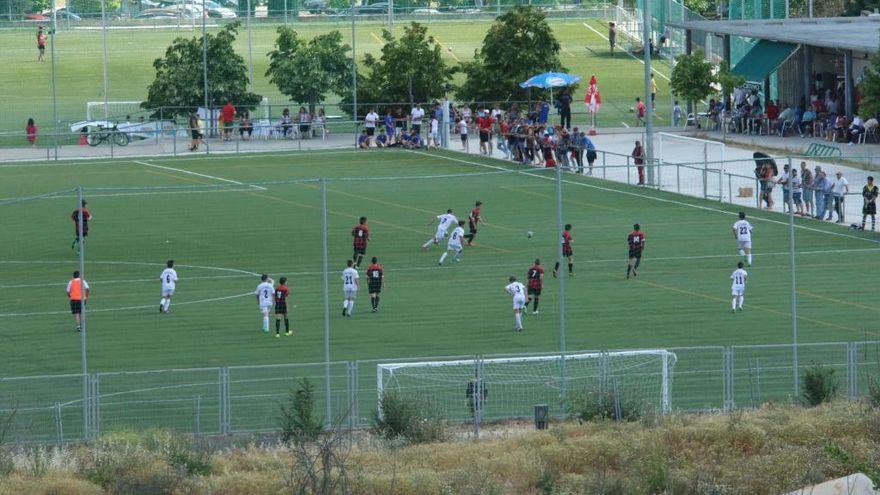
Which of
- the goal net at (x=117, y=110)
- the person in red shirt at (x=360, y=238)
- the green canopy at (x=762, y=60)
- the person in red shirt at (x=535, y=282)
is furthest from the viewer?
the goal net at (x=117, y=110)

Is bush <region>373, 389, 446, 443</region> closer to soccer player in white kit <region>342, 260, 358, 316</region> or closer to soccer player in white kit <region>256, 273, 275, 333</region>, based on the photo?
soccer player in white kit <region>256, 273, 275, 333</region>

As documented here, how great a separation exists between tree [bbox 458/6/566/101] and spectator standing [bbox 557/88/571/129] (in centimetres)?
209

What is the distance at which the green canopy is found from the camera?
6469 cm

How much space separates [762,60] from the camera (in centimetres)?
6550

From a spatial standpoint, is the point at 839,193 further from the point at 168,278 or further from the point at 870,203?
the point at 168,278

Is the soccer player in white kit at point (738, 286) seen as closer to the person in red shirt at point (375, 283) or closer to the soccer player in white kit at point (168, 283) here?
the person in red shirt at point (375, 283)

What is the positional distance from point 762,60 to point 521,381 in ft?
141

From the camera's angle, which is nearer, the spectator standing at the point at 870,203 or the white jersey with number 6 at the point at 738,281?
the white jersey with number 6 at the point at 738,281

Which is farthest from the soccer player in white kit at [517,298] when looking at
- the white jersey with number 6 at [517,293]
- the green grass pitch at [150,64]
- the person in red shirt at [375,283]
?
the green grass pitch at [150,64]

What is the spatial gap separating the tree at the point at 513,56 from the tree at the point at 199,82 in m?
9.81

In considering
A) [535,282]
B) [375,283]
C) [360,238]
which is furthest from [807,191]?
[375,283]

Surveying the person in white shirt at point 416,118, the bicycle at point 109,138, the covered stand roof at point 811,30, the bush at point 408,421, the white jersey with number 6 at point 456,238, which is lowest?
the bush at point 408,421

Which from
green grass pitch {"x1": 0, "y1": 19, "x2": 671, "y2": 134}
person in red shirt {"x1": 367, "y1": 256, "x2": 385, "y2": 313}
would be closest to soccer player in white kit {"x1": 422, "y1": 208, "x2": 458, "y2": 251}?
person in red shirt {"x1": 367, "y1": 256, "x2": 385, "y2": 313}

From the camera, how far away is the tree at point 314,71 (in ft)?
227
